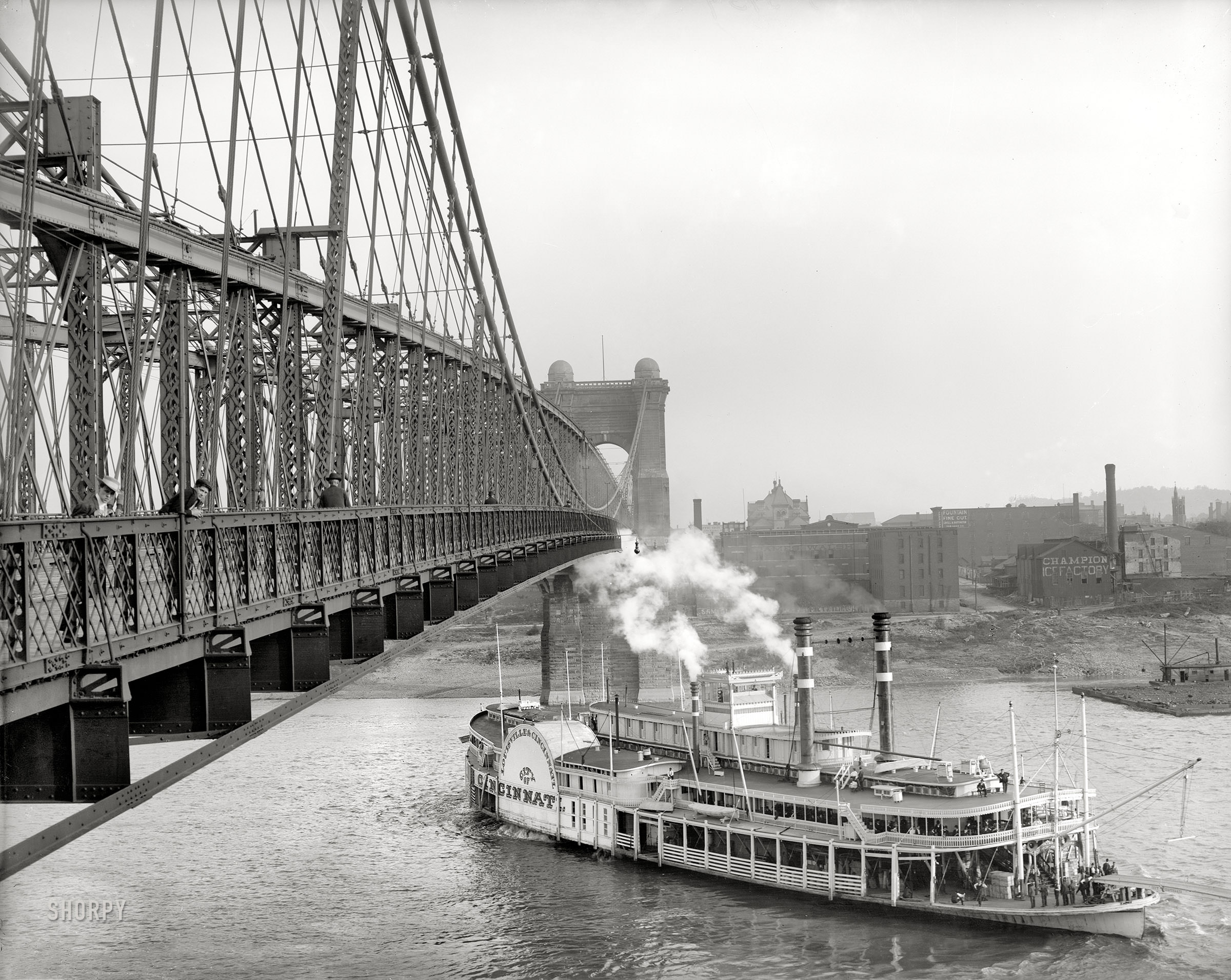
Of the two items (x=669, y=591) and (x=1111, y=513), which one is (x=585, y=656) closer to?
(x=669, y=591)

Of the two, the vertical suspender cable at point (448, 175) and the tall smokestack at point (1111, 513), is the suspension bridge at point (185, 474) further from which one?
the tall smokestack at point (1111, 513)

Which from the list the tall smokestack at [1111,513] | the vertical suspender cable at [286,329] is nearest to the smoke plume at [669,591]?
the tall smokestack at [1111,513]

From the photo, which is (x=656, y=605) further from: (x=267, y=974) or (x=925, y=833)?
(x=267, y=974)

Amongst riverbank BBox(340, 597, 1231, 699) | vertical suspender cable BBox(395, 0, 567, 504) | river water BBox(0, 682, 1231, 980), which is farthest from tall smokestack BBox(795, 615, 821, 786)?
riverbank BBox(340, 597, 1231, 699)

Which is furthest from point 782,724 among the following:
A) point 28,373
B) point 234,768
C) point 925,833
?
point 28,373

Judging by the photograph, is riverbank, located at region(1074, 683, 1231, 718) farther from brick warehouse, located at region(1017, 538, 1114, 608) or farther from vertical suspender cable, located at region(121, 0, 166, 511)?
vertical suspender cable, located at region(121, 0, 166, 511)

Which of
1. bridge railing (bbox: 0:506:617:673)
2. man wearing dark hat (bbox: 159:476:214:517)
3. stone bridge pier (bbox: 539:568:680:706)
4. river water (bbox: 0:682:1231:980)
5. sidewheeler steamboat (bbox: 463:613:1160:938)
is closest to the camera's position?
bridge railing (bbox: 0:506:617:673)
